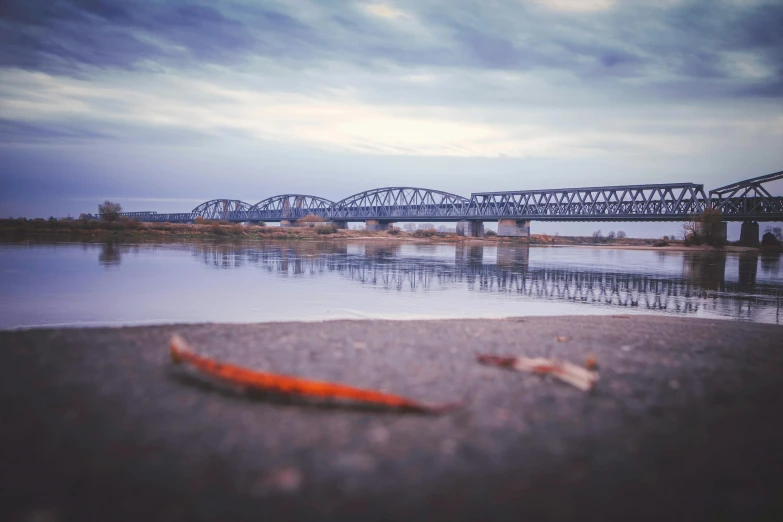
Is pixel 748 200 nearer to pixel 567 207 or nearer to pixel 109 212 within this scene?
pixel 567 207

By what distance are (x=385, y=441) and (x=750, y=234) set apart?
348 feet

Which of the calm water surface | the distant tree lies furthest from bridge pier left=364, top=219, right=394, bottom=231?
the calm water surface

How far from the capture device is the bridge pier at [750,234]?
284 ft

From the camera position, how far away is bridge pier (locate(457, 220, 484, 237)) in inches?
5408

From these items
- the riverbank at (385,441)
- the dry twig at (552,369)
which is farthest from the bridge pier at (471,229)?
the riverbank at (385,441)

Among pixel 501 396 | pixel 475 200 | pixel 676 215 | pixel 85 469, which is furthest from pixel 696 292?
pixel 475 200

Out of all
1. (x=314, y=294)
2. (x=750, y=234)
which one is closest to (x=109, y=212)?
(x=314, y=294)

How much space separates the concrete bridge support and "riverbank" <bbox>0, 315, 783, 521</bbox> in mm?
128231

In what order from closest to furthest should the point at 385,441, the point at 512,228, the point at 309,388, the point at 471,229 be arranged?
1. the point at 385,441
2. the point at 309,388
3. the point at 512,228
4. the point at 471,229

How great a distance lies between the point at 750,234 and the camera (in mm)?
87000

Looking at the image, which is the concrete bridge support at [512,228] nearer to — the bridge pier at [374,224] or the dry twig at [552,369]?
the bridge pier at [374,224]

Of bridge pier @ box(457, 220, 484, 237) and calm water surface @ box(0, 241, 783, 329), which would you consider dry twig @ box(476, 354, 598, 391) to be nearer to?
calm water surface @ box(0, 241, 783, 329)

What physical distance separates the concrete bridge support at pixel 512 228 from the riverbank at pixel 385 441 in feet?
421

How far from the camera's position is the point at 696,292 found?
22359mm
